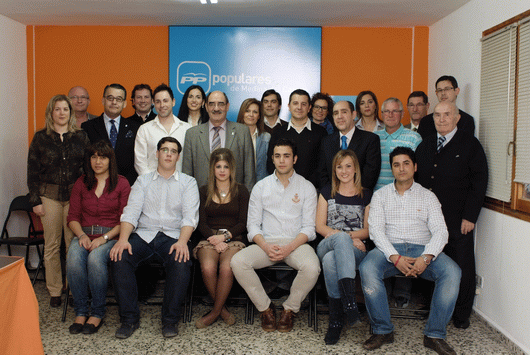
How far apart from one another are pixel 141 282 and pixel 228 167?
59.5 inches

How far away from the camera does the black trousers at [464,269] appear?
354cm

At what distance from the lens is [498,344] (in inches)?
130

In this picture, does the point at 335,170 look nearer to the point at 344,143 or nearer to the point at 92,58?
the point at 344,143

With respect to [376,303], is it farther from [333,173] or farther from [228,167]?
[228,167]

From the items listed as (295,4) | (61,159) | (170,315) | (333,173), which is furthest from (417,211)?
(61,159)

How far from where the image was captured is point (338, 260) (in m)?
3.24

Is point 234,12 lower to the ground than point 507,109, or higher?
higher

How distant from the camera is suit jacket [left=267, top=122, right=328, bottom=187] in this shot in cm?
414

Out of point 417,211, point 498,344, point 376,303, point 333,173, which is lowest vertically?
point 498,344

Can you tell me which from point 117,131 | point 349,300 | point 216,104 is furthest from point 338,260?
point 117,131

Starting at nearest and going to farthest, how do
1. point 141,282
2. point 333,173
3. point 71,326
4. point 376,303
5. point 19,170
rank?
point 376,303 < point 71,326 < point 333,173 < point 141,282 < point 19,170

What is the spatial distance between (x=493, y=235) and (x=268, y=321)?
6.40ft

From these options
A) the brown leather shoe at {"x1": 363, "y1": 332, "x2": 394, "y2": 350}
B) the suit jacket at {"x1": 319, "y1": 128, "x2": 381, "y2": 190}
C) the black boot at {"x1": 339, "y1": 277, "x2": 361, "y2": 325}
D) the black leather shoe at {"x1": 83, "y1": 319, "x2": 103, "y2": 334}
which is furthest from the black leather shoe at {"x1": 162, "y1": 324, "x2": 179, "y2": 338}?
the suit jacket at {"x1": 319, "y1": 128, "x2": 381, "y2": 190}

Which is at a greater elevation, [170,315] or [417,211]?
[417,211]
